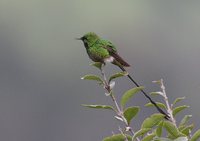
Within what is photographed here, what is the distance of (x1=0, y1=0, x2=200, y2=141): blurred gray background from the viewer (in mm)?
93938

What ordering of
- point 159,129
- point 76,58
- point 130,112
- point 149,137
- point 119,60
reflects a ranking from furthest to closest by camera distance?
point 76,58 < point 119,60 < point 130,112 < point 159,129 < point 149,137

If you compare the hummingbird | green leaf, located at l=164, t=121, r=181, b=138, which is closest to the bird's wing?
the hummingbird

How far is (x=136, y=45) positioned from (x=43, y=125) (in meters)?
22.7

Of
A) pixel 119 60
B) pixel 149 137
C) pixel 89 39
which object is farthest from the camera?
pixel 89 39

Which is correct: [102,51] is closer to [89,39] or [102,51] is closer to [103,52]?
[103,52]

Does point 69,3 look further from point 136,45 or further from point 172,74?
point 172,74

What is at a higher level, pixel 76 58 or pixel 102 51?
pixel 76 58

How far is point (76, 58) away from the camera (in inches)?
4783

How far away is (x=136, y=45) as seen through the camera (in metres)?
119

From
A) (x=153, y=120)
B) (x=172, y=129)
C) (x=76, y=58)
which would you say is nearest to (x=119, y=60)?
(x=153, y=120)

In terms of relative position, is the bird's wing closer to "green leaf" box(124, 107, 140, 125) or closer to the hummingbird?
the hummingbird

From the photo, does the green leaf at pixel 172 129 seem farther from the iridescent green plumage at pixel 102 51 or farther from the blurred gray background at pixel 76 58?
the blurred gray background at pixel 76 58

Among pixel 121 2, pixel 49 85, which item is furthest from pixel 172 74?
pixel 121 2

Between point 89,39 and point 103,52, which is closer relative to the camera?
point 103,52
